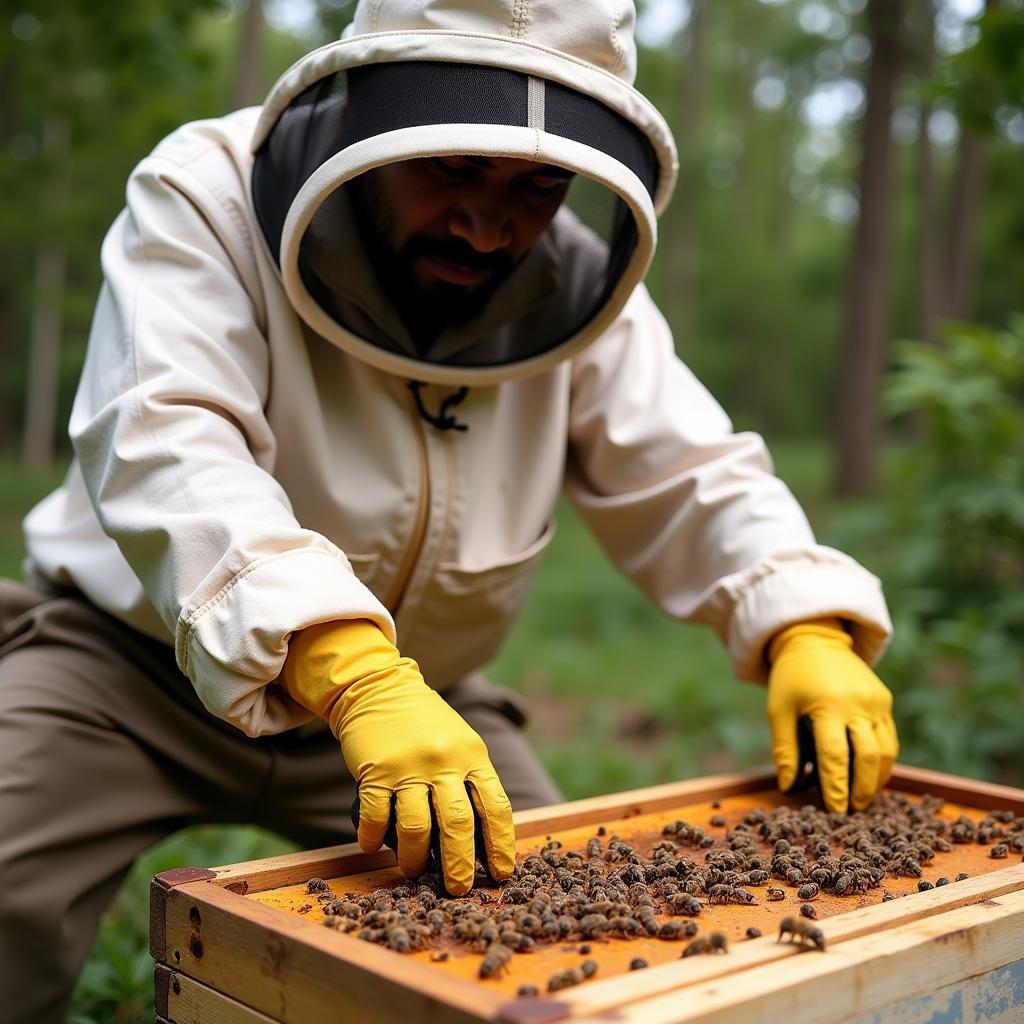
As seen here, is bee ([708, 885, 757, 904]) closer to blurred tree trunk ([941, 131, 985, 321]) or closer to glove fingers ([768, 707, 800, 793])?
glove fingers ([768, 707, 800, 793])

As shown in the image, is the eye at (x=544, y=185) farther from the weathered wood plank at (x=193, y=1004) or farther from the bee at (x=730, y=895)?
the weathered wood plank at (x=193, y=1004)

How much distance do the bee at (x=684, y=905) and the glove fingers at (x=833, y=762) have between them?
Result: 688mm

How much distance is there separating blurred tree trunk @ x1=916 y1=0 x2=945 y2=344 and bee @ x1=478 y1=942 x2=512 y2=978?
1275 centimetres

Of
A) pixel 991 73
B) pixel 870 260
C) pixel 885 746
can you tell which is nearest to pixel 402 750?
pixel 885 746

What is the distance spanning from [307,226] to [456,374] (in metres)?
0.40

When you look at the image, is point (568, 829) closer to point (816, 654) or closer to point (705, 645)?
point (816, 654)

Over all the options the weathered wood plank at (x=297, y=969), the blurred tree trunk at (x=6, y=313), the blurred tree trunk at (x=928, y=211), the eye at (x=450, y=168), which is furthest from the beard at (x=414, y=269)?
the blurred tree trunk at (x=928, y=211)

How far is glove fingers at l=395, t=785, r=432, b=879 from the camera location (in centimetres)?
168

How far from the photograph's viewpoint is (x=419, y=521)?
2359 mm

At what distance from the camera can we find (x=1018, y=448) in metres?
5.03

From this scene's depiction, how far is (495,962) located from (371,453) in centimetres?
119

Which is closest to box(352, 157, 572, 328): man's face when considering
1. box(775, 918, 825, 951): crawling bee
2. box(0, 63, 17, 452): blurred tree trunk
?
box(775, 918, 825, 951): crawling bee

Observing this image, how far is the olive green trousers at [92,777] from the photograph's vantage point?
206 centimetres

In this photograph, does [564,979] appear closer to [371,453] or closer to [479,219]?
[371,453]
